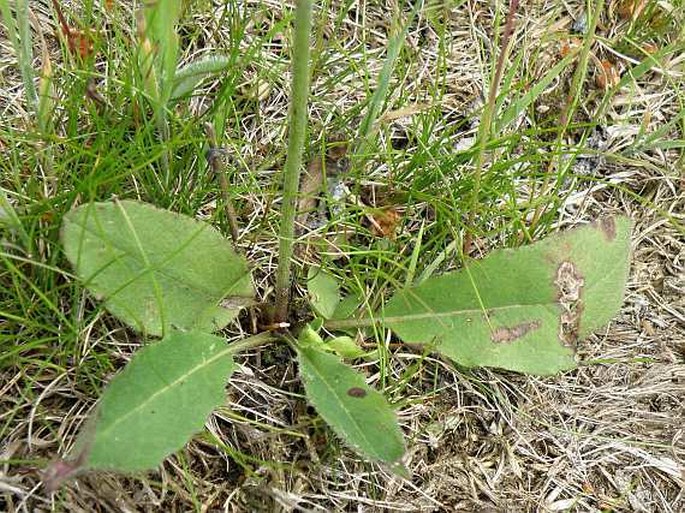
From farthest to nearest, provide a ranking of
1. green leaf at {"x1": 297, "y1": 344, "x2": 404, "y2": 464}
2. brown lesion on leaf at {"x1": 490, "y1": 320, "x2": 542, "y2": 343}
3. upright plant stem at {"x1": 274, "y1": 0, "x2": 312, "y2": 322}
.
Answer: brown lesion on leaf at {"x1": 490, "y1": 320, "x2": 542, "y2": 343}, green leaf at {"x1": 297, "y1": 344, "x2": 404, "y2": 464}, upright plant stem at {"x1": 274, "y1": 0, "x2": 312, "y2": 322}

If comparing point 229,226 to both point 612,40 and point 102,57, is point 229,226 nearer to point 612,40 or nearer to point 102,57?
point 102,57

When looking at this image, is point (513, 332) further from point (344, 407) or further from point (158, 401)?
point (158, 401)

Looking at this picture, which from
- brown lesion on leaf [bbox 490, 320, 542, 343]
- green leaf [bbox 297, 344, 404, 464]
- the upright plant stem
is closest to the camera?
the upright plant stem

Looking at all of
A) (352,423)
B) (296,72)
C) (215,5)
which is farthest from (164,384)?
(215,5)

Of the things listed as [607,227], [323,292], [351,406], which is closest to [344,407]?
[351,406]

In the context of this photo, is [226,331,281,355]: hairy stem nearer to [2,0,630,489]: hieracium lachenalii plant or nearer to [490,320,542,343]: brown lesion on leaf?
[2,0,630,489]: hieracium lachenalii plant

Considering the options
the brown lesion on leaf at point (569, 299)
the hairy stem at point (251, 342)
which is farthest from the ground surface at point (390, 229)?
the brown lesion on leaf at point (569, 299)

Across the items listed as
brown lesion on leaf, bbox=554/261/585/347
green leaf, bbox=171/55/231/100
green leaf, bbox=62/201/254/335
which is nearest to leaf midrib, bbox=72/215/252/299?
green leaf, bbox=62/201/254/335
